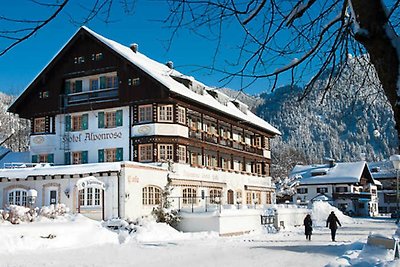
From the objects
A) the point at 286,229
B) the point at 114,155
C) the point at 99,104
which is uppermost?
the point at 99,104

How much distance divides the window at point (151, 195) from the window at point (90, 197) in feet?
9.65

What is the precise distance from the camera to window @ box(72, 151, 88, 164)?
40938 mm

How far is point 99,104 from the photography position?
40594 mm

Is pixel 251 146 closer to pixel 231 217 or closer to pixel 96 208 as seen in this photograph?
pixel 231 217

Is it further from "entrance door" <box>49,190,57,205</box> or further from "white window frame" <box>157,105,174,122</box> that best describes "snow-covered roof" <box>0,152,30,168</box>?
"white window frame" <box>157,105,174,122</box>

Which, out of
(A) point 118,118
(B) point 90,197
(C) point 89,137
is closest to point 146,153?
(A) point 118,118

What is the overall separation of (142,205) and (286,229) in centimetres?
1320

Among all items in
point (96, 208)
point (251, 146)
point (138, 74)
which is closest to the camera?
point (96, 208)

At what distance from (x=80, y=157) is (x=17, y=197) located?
6.61 meters

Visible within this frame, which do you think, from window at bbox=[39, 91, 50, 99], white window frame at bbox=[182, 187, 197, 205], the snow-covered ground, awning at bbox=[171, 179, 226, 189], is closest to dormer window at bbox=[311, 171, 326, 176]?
awning at bbox=[171, 179, 226, 189]

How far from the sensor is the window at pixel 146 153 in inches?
1493

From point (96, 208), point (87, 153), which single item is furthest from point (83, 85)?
point (96, 208)

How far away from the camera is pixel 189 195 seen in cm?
3988

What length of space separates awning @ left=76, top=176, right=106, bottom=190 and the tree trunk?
29.6m
